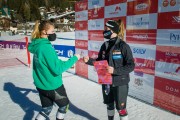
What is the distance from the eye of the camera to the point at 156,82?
4633mm

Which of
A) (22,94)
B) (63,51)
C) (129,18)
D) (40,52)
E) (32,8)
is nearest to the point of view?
(40,52)

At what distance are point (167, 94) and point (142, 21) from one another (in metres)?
1.60

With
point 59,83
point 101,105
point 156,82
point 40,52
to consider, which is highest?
point 40,52

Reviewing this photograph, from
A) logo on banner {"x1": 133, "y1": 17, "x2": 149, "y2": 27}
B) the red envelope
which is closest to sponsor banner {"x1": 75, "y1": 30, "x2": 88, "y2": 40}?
logo on banner {"x1": 133, "y1": 17, "x2": 149, "y2": 27}

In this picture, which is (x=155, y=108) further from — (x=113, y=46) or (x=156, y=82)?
(x=113, y=46)

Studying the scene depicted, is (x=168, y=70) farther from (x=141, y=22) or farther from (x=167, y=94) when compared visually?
(x=141, y=22)

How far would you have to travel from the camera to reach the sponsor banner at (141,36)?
462cm

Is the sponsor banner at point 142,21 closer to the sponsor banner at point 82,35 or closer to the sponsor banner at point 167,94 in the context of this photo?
the sponsor banner at point 167,94

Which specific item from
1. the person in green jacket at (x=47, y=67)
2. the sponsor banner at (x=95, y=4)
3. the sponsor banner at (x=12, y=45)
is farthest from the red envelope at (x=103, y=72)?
the sponsor banner at (x=12, y=45)

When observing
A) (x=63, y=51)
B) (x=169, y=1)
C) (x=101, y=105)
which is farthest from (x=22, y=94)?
(x=169, y=1)

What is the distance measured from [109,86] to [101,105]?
1856mm

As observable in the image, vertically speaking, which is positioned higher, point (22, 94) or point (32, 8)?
point (32, 8)

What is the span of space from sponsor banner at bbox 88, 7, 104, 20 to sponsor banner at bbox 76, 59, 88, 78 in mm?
1519

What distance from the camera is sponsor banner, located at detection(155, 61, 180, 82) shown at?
414 cm
